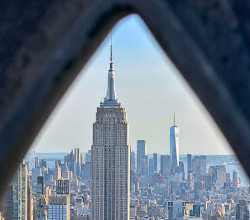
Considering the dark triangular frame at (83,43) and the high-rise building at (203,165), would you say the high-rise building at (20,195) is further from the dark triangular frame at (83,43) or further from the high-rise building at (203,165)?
the dark triangular frame at (83,43)

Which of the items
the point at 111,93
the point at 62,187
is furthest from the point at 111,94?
the point at 62,187

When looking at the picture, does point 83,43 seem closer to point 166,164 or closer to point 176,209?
point 176,209

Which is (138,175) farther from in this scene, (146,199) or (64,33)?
(64,33)

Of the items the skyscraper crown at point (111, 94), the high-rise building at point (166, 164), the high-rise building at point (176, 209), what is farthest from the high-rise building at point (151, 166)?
the skyscraper crown at point (111, 94)

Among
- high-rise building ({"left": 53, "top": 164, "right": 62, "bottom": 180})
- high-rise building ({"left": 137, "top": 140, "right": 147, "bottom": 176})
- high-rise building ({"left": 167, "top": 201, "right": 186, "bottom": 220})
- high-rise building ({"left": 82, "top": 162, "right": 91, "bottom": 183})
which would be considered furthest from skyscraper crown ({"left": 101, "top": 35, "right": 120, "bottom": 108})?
high-rise building ({"left": 137, "top": 140, "right": 147, "bottom": 176})

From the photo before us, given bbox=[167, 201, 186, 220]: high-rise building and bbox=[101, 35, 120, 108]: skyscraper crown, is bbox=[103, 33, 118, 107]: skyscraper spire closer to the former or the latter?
A: bbox=[101, 35, 120, 108]: skyscraper crown

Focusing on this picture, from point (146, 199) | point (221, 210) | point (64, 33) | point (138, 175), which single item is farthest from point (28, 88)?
point (138, 175)
